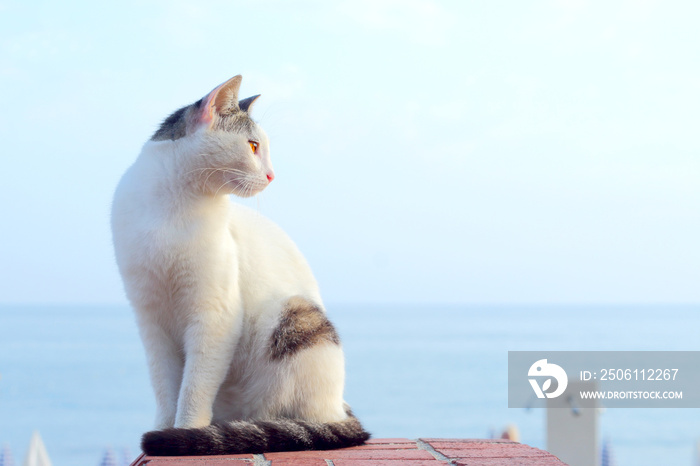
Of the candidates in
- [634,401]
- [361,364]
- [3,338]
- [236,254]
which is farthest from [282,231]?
[3,338]

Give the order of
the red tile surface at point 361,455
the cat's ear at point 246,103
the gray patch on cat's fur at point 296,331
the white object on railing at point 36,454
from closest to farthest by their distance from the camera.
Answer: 1. the red tile surface at point 361,455
2. the gray patch on cat's fur at point 296,331
3. the cat's ear at point 246,103
4. the white object on railing at point 36,454

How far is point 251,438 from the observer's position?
2109 mm

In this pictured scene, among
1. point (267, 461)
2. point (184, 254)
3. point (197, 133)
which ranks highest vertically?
point (197, 133)

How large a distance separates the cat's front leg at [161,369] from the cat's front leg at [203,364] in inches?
4.9

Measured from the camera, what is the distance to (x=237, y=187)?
2256 mm

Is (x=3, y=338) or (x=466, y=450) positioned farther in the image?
(x=3, y=338)

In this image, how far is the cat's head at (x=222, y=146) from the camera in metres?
2.21

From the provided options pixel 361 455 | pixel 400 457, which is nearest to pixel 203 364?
pixel 361 455

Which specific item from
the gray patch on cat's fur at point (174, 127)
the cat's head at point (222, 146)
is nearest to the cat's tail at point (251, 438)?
the cat's head at point (222, 146)

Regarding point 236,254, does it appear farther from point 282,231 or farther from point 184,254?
point 282,231

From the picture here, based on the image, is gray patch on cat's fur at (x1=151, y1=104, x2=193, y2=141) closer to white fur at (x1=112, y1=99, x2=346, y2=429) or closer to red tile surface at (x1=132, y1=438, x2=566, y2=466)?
white fur at (x1=112, y1=99, x2=346, y2=429)

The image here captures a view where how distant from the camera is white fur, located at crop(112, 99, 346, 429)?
7.27 feet

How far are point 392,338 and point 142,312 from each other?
42512 millimetres

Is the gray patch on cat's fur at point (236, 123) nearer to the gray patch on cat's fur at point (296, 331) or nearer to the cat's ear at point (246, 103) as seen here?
the cat's ear at point (246, 103)
